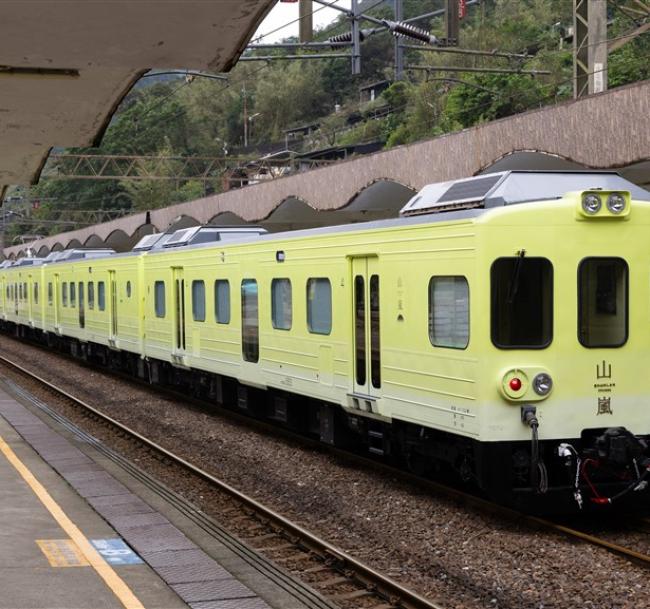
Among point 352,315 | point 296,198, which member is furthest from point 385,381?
point 296,198

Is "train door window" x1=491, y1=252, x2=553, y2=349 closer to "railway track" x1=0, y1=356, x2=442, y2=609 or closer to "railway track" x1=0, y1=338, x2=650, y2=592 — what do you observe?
"railway track" x1=0, y1=338, x2=650, y2=592

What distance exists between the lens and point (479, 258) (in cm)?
926

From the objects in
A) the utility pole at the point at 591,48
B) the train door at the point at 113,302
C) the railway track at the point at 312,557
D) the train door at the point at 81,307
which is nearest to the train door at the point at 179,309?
the train door at the point at 113,302

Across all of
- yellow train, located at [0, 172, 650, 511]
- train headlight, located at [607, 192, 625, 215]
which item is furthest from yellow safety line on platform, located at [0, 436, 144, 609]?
train headlight, located at [607, 192, 625, 215]

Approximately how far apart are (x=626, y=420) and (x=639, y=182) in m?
10.5

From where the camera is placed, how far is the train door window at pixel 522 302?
30.5 ft

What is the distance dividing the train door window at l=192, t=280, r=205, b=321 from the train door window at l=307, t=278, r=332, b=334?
4.75 meters

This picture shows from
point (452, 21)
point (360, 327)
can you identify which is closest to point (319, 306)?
point (360, 327)

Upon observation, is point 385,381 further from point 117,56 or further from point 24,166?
point 117,56

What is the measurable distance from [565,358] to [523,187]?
1582mm

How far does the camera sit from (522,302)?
9.35m

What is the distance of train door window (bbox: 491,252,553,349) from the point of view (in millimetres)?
9281

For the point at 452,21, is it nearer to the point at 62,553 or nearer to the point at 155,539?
the point at 155,539

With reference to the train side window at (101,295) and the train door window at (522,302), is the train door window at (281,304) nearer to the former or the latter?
the train door window at (522,302)
